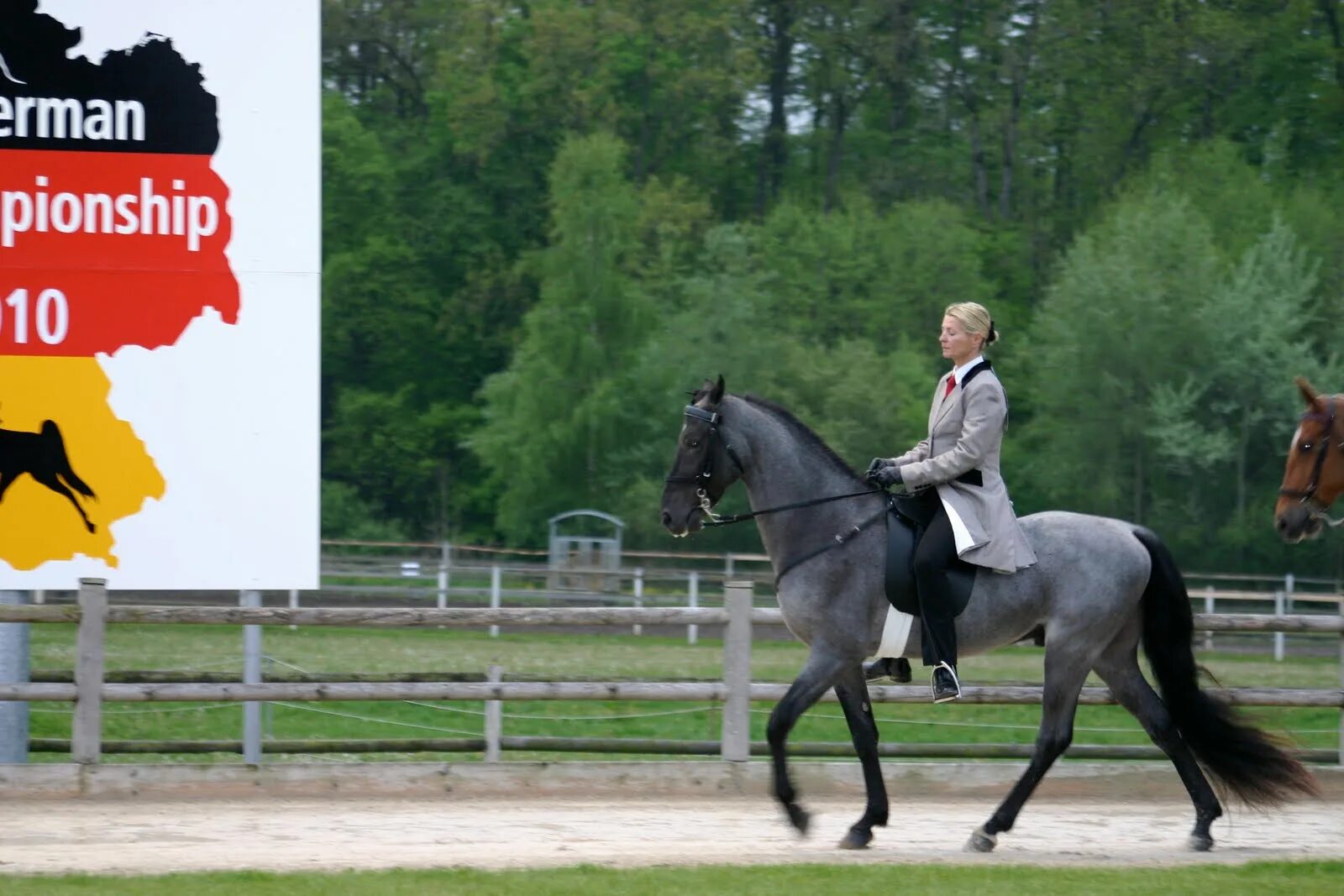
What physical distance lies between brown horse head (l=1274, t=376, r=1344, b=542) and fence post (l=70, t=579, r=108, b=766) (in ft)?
22.0

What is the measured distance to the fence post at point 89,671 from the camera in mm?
9766

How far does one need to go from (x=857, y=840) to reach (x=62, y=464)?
5483 millimetres

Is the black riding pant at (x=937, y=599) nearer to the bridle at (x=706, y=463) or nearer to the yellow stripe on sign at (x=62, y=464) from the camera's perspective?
the bridle at (x=706, y=463)

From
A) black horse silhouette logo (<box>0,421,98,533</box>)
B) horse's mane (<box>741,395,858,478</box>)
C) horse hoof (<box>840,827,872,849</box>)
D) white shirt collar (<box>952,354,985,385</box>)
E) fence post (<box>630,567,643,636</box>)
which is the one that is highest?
white shirt collar (<box>952,354,985,385</box>)

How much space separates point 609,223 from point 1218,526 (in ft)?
47.6

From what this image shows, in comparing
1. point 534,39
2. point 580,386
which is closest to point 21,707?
point 580,386

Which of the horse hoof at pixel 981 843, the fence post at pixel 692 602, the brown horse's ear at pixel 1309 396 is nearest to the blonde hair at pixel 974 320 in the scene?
the brown horse's ear at pixel 1309 396

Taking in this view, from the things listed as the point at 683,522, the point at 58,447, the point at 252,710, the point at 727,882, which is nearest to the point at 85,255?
the point at 58,447

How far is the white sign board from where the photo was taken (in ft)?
33.7

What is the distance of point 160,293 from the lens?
34.1 ft

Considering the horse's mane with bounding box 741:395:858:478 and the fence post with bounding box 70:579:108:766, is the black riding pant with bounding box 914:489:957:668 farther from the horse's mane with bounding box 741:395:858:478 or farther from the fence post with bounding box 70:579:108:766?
the fence post with bounding box 70:579:108:766

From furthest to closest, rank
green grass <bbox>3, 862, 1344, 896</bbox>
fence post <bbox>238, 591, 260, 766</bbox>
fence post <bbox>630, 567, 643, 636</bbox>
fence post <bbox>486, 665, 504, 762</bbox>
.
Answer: fence post <bbox>630, 567, 643, 636</bbox> → fence post <bbox>486, 665, 504, 762</bbox> → fence post <bbox>238, 591, 260, 766</bbox> → green grass <bbox>3, 862, 1344, 896</bbox>

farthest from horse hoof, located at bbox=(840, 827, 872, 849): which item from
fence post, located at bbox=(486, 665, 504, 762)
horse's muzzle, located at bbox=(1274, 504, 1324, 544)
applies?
fence post, located at bbox=(486, 665, 504, 762)

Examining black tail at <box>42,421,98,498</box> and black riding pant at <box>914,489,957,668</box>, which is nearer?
black riding pant at <box>914,489,957,668</box>
